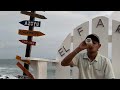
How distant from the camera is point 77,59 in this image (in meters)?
1.39

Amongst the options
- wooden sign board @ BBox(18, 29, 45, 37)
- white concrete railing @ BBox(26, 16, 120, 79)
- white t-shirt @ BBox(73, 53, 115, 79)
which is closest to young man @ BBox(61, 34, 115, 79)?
white t-shirt @ BBox(73, 53, 115, 79)

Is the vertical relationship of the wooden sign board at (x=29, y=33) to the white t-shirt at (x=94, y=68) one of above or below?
above

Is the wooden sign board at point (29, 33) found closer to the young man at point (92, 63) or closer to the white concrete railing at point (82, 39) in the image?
the white concrete railing at point (82, 39)

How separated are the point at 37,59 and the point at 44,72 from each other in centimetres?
22

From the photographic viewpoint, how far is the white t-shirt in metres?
1.26

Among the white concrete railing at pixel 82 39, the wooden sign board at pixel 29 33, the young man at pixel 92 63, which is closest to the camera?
the young man at pixel 92 63

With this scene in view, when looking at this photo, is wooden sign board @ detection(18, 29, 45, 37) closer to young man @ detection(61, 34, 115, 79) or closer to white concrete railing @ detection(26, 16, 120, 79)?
white concrete railing @ detection(26, 16, 120, 79)

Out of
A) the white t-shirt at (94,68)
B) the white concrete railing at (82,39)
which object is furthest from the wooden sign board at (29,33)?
the white t-shirt at (94,68)

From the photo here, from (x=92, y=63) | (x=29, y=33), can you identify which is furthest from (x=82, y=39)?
(x=92, y=63)

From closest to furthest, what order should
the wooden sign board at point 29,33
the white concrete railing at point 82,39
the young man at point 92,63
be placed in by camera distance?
the young man at point 92,63
the white concrete railing at point 82,39
the wooden sign board at point 29,33

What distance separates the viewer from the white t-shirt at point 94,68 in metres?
1.26
